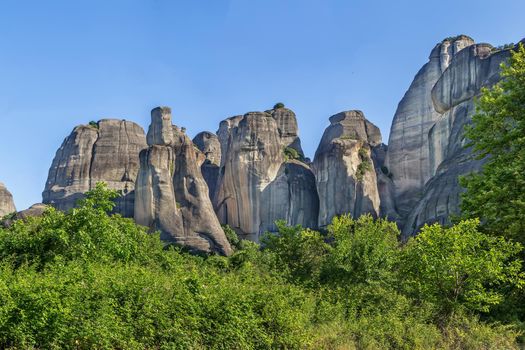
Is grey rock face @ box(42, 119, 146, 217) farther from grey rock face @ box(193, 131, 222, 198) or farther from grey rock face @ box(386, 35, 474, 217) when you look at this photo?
grey rock face @ box(386, 35, 474, 217)

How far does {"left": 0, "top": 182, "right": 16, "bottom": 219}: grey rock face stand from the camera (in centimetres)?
7012

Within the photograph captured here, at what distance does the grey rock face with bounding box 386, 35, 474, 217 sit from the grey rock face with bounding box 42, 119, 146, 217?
29454 mm

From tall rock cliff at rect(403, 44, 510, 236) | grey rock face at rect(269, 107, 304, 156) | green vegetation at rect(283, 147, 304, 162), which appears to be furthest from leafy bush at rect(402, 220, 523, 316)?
grey rock face at rect(269, 107, 304, 156)

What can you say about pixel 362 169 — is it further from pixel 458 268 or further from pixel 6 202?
pixel 458 268

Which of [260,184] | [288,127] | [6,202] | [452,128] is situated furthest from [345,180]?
[6,202]

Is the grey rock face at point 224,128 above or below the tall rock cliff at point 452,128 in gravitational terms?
above

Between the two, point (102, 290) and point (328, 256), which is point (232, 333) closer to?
point (102, 290)

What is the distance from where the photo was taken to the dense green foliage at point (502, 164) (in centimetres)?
1656

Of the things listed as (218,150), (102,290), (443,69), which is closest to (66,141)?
(218,150)

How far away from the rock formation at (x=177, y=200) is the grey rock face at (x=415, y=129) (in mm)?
18809

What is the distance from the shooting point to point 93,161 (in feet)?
231

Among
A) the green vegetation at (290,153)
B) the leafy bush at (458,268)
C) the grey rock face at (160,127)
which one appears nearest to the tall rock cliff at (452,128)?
the green vegetation at (290,153)

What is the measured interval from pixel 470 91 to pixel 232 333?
47.5 meters

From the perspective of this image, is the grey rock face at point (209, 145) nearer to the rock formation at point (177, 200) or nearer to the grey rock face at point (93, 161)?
the grey rock face at point (93, 161)
